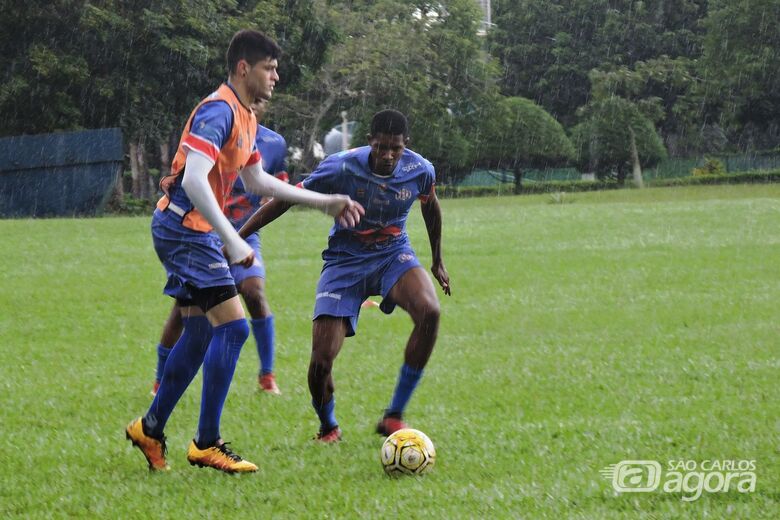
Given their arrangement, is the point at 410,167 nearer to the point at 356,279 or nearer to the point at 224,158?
the point at 356,279

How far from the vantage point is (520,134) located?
2122 inches

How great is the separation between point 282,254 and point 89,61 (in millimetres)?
17666

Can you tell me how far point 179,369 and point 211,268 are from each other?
55 centimetres

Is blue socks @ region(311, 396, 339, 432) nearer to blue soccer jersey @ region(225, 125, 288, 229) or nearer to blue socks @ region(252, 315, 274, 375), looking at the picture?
blue socks @ region(252, 315, 274, 375)

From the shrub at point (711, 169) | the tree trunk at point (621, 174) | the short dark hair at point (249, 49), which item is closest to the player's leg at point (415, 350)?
the short dark hair at point (249, 49)

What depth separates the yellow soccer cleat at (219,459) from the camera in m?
5.70

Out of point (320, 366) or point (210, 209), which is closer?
point (210, 209)

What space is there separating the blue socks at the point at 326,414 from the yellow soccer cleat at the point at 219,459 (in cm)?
79

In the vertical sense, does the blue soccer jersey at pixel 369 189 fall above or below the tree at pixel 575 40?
below

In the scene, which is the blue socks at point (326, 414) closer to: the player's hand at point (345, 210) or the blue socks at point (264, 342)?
the player's hand at point (345, 210)

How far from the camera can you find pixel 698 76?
58.8 metres

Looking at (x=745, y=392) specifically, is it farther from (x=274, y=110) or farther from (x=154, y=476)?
(x=274, y=110)

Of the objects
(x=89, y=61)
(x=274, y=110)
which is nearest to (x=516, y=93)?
(x=274, y=110)

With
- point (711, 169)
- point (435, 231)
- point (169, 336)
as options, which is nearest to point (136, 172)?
point (711, 169)
